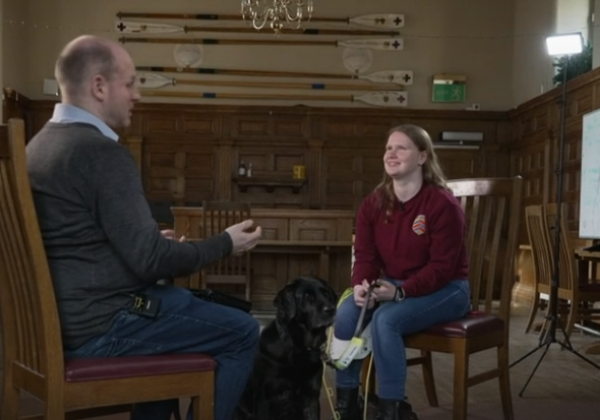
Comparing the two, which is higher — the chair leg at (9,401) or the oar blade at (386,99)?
the oar blade at (386,99)

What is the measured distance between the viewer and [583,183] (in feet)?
19.9

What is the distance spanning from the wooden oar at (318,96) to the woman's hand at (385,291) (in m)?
7.14

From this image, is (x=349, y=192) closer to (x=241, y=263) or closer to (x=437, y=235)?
(x=241, y=263)

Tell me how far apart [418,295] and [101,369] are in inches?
44.9

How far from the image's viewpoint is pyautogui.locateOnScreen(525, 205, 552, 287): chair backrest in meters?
5.15

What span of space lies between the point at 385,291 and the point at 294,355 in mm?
364

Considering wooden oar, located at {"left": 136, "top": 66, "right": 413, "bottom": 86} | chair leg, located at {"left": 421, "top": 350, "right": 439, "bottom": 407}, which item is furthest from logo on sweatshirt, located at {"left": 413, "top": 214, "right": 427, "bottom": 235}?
wooden oar, located at {"left": 136, "top": 66, "right": 413, "bottom": 86}

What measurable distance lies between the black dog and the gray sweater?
2.16 ft

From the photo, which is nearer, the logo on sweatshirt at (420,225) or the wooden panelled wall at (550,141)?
the logo on sweatshirt at (420,225)

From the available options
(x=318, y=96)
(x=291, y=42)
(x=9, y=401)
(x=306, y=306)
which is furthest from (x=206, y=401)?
(x=291, y=42)

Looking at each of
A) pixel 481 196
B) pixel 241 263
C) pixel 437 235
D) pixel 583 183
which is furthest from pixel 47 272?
pixel 583 183

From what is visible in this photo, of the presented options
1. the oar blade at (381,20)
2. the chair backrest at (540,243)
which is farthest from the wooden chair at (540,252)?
the oar blade at (381,20)

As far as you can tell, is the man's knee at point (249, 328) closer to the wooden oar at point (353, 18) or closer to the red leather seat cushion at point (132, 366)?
the red leather seat cushion at point (132, 366)

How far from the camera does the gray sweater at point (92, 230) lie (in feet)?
5.30
